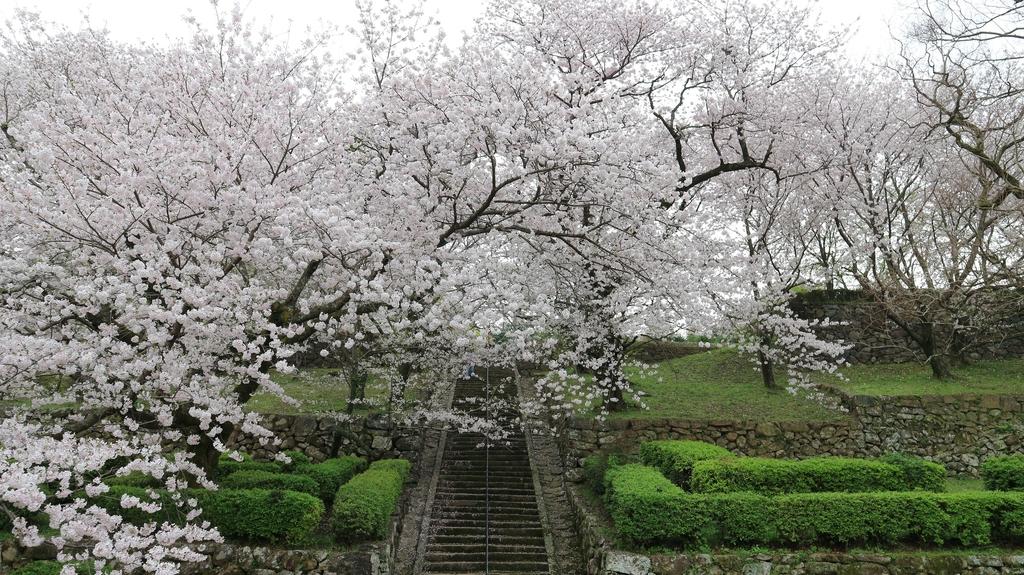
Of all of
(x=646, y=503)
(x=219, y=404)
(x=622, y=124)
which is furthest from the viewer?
(x=622, y=124)

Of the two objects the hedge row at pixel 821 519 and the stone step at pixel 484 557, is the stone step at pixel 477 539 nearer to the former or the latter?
the stone step at pixel 484 557

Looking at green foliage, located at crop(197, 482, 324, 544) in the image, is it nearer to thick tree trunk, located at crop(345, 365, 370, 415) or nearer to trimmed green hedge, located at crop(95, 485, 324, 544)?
trimmed green hedge, located at crop(95, 485, 324, 544)

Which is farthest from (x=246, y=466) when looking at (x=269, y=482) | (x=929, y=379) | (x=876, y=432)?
(x=929, y=379)

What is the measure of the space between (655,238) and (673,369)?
365 inches

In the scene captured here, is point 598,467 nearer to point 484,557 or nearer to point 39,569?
point 484,557

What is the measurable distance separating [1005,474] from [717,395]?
642 centimetres

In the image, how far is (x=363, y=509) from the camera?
902cm

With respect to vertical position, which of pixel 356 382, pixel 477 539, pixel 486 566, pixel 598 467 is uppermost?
pixel 356 382

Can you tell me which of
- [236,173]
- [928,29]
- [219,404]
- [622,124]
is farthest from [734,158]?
[219,404]

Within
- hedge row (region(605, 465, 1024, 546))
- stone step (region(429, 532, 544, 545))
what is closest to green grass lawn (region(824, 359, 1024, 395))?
hedge row (region(605, 465, 1024, 546))

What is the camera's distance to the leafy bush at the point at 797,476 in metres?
9.29

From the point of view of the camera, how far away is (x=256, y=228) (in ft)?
25.5

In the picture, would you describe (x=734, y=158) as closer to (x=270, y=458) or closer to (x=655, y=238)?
(x=655, y=238)

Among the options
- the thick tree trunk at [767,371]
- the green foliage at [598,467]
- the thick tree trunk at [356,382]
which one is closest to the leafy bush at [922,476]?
the green foliage at [598,467]
